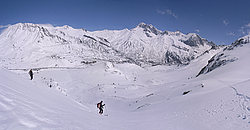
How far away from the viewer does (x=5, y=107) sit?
14.0 ft

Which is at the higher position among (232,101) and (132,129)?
(232,101)

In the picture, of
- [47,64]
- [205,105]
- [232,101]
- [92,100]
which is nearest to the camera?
[232,101]

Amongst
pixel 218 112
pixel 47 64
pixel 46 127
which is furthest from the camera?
pixel 47 64

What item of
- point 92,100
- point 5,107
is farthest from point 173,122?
point 92,100

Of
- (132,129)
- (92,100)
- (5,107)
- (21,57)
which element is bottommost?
(132,129)

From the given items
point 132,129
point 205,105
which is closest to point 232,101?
point 205,105

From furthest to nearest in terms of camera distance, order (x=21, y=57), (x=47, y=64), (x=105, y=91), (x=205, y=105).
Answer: (x=21, y=57)
(x=47, y=64)
(x=105, y=91)
(x=205, y=105)

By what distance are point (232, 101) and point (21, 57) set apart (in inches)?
8124

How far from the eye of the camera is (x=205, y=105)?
10930 mm

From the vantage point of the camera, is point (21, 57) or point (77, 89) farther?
point (21, 57)

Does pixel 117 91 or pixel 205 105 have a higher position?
pixel 117 91

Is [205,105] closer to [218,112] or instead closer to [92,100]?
[218,112]

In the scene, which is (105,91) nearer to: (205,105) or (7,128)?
(205,105)

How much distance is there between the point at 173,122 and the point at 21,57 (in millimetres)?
204339
